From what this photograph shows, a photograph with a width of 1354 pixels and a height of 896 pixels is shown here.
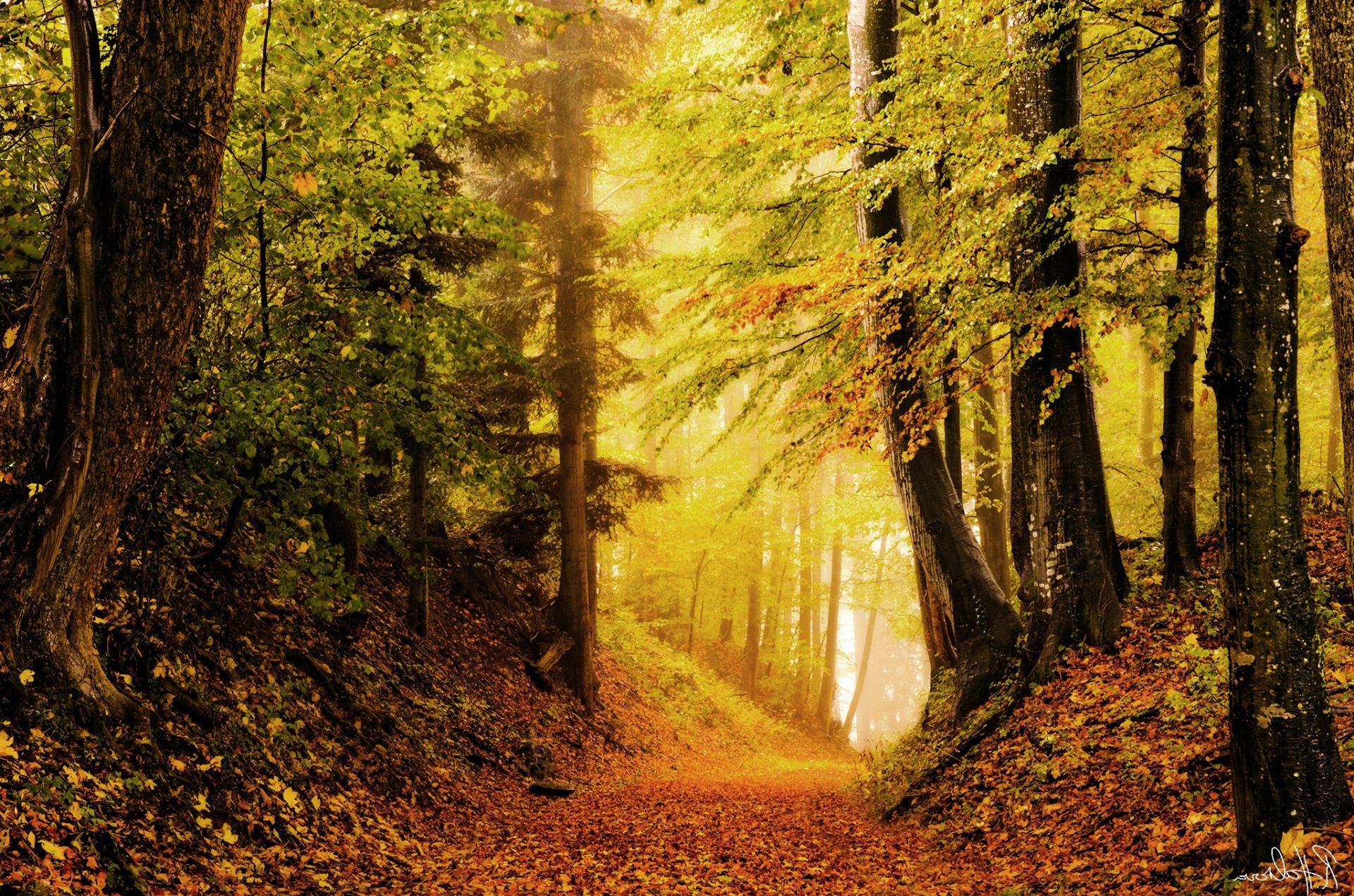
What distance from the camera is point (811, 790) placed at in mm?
10641

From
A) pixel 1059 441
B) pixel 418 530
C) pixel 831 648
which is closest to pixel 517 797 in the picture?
pixel 418 530

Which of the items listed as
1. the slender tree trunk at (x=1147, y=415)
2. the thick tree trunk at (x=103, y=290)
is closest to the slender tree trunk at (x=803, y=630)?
the slender tree trunk at (x=1147, y=415)

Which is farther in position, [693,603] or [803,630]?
[803,630]

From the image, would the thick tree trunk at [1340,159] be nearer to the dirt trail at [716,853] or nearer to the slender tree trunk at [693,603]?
the dirt trail at [716,853]

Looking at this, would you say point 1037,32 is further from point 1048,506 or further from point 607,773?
point 607,773

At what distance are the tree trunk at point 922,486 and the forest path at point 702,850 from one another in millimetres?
1955

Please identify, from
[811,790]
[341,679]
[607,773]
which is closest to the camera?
[341,679]

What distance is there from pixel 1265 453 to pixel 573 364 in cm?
1081

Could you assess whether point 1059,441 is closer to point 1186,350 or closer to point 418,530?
point 1186,350

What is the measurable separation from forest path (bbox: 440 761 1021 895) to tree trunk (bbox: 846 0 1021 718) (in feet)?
6.41

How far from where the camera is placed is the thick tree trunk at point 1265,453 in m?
3.74

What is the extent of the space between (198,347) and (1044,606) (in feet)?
24.8

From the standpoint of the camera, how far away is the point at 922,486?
8664mm

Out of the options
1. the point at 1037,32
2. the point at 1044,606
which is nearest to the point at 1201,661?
the point at 1044,606
